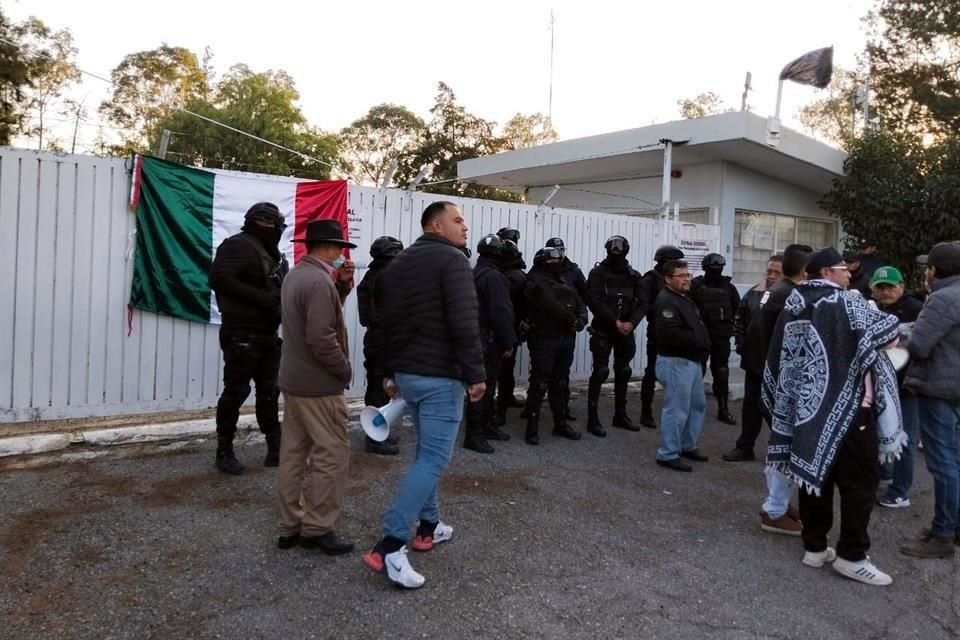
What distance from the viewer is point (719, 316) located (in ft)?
23.9

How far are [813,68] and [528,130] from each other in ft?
78.4

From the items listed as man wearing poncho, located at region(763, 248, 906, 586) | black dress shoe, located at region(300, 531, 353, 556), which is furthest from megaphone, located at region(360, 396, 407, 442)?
man wearing poncho, located at region(763, 248, 906, 586)

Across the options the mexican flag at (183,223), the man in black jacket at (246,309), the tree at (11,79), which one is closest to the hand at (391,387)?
the man in black jacket at (246,309)

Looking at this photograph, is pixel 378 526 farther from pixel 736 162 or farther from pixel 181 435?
pixel 736 162

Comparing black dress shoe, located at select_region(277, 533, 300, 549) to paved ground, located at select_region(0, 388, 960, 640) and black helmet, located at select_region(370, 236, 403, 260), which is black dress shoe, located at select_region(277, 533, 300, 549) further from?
black helmet, located at select_region(370, 236, 403, 260)

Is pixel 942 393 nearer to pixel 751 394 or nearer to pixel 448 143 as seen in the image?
pixel 751 394

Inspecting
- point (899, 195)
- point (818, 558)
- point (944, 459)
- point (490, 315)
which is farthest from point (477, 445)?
point (899, 195)

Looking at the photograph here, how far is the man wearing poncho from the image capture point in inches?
140

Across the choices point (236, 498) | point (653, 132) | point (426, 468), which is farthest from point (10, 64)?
point (426, 468)

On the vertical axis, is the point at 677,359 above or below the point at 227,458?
above

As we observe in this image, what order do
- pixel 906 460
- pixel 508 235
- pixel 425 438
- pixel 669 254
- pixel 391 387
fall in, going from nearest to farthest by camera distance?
1. pixel 425 438
2. pixel 391 387
3. pixel 906 460
4. pixel 669 254
5. pixel 508 235

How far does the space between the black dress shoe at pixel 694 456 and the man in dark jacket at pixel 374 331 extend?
2438mm

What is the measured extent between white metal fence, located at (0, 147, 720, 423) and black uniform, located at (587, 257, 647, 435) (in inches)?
143

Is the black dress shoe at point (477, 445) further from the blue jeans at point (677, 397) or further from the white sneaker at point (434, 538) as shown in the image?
the white sneaker at point (434, 538)
